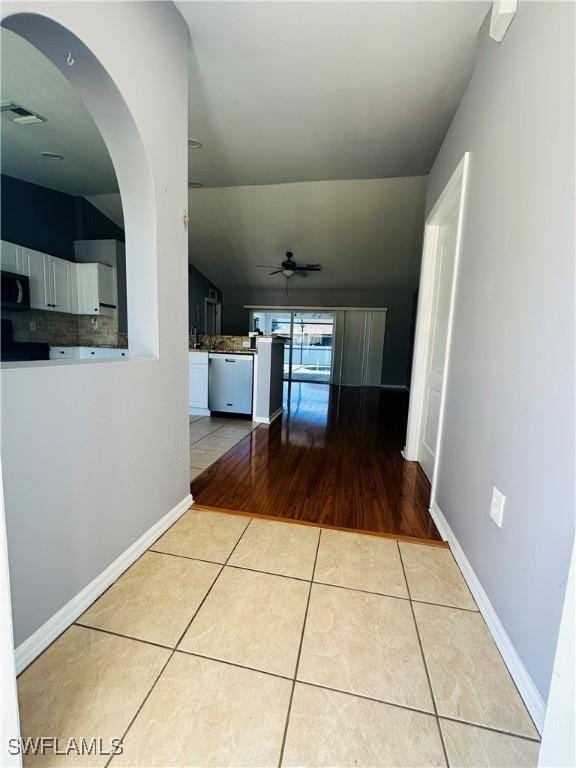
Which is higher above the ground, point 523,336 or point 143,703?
point 523,336

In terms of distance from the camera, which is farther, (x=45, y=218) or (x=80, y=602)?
(x=45, y=218)

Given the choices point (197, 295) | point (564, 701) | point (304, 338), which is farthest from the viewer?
point (304, 338)

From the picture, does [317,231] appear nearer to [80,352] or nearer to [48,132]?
[48,132]

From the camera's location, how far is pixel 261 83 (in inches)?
82.5

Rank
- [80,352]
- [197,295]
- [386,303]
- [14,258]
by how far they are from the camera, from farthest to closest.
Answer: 1. [386,303]
2. [197,295]
3. [80,352]
4. [14,258]

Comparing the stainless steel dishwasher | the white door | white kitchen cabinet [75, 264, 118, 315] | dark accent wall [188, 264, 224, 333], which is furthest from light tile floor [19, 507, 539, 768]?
dark accent wall [188, 264, 224, 333]

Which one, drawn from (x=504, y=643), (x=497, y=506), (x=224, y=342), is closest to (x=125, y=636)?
(x=504, y=643)

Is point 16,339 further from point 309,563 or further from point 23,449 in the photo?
point 309,563

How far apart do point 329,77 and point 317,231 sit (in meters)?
3.46

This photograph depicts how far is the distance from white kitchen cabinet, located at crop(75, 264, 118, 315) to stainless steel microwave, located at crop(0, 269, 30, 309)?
86 cm

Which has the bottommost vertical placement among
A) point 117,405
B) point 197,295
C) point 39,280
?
point 117,405

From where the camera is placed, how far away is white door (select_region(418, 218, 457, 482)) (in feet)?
7.29

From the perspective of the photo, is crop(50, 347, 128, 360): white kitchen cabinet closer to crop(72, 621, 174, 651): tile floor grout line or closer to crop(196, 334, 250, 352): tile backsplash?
crop(196, 334, 250, 352): tile backsplash

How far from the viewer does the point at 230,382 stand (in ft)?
13.2
